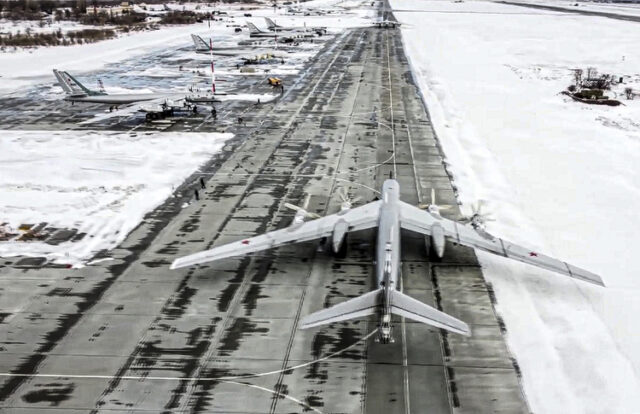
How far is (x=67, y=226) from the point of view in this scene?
36906mm

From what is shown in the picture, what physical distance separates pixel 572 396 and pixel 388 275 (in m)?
9.43

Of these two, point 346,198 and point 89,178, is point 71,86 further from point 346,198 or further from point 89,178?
point 346,198

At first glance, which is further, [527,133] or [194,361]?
[527,133]

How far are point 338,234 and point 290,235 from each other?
3.05m

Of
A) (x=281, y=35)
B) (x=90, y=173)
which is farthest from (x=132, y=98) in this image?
(x=281, y=35)

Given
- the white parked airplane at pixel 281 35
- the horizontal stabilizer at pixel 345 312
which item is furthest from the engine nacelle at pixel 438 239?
the white parked airplane at pixel 281 35

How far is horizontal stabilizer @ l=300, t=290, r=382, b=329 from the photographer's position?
2067cm

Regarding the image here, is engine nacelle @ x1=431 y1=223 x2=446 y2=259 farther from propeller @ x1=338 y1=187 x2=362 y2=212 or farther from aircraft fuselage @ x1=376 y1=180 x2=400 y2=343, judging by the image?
propeller @ x1=338 y1=187 x2=362 y2=212

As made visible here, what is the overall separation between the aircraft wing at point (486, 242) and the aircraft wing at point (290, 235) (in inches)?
95.3

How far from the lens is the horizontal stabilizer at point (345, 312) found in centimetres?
2067

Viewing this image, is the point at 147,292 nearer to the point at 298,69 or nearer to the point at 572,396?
the point at 572,396

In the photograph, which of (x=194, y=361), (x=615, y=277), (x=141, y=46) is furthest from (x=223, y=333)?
(x=141, y=46)

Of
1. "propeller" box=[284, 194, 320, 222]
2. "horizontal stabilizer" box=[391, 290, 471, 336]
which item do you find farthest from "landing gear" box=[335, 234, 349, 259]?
"horizontal stabilizer" box=[391, 290, 471, 336]

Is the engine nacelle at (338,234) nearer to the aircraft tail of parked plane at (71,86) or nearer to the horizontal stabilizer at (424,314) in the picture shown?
the horizontal stabilizer at (424,314)
